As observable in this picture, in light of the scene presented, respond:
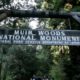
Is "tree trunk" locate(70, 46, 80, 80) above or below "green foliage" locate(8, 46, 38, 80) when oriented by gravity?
above

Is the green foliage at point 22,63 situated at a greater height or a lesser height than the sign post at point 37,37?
lesser

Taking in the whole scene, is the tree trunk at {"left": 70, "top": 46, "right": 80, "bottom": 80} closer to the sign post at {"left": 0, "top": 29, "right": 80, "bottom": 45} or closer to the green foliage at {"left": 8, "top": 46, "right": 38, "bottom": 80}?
the sign post at {"left": 0, "top": 29, "right": 80, "bottom": 45}

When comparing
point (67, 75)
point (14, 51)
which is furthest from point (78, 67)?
point (14, 51)

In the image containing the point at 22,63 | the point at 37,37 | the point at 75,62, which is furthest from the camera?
the point at 22,63

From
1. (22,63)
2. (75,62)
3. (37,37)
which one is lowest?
(22,63)

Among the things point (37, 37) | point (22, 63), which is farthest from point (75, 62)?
point (22, 63)

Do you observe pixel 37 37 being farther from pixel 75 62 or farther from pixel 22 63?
pixel 22 63

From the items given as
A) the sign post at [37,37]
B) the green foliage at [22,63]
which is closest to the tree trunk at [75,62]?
the sign post at [37,37]

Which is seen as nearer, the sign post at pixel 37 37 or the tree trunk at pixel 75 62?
the sign post at pixel 37 37

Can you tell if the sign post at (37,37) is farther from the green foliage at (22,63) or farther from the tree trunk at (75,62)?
the green foliage at (22,63)

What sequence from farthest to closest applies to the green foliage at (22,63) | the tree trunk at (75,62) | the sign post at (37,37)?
the green foliage at (22,63) < the tree trunk at (75,62) < the sign post at (37,37)

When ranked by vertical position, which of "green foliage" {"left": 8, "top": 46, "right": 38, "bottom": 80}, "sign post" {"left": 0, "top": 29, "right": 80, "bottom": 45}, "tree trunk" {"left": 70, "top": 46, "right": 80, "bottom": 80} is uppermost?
"sign post" {"left": 0, "top": 29, "right": 80, "bottom": 45}

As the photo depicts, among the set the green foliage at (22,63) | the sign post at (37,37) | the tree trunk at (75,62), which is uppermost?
the sign post at (37,37)

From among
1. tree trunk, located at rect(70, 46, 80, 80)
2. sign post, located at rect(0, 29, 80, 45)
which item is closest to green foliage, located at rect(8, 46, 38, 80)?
tree trunk, located at rect(70, 46, 80, 80)
